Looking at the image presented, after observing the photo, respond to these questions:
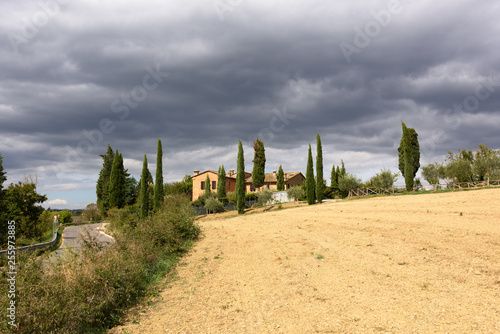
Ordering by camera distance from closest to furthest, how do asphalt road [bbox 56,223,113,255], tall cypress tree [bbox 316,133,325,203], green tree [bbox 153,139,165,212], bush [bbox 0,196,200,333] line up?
bush [bbox 0,196,200,333]
asphalt road [bbox 56,223,113,255]
tall cypress tree [bbox 316,133,325,203]
green tree [bbox 153,139,165,212]

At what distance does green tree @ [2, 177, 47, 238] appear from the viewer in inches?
1045

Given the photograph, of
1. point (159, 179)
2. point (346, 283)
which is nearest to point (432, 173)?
point (159, 179)

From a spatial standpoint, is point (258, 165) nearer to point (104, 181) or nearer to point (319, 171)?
point (319, 171)

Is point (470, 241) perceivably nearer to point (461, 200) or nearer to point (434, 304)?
point (434, 304)

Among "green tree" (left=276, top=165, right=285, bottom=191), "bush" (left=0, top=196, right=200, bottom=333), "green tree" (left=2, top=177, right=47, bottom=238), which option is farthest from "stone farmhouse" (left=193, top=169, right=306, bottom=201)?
"bush" (left=0, top=196, right=200, bottom=333)

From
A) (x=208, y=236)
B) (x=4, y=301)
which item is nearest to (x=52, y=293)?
(x=4, y=301)

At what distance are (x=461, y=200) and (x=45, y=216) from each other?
39941mm

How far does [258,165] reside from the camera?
5934 centimetres

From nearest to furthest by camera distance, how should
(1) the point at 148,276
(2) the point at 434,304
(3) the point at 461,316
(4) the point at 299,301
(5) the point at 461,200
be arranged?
(3) the point at 461,316 < (2) the point at 434,304 < (4) the point at 299,301 < (1) the point at 148,276 < (5) the point at 461,200

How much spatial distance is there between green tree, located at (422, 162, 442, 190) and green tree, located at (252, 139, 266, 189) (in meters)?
28.1

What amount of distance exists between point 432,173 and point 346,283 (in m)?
48.1

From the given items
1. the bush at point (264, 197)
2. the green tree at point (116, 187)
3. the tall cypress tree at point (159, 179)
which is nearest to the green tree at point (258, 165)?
the bush at point (264, 197)

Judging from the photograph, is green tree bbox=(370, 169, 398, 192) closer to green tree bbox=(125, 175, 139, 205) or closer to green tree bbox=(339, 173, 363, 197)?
green tree bbox=(339, 173, 363, 197)

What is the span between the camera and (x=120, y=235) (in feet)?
47.6
